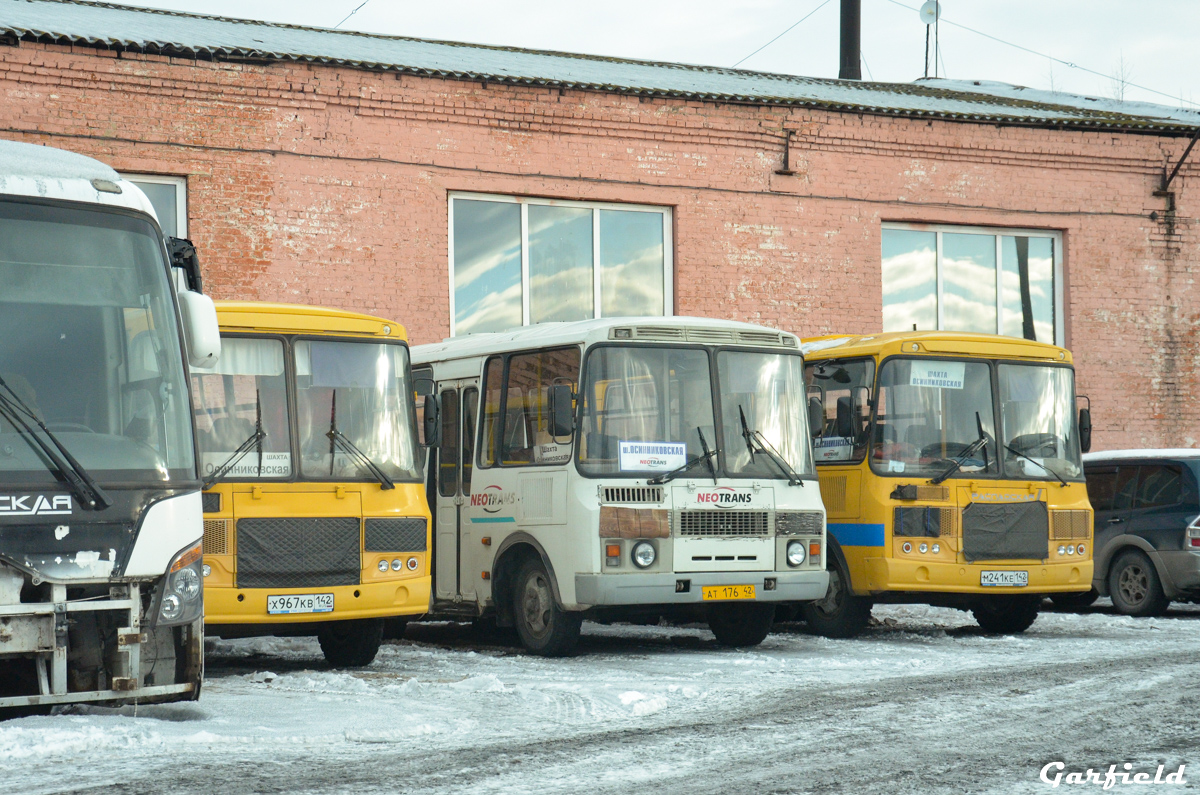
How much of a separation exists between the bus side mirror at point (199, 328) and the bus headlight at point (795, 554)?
18.2ft

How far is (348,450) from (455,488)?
2.44 m

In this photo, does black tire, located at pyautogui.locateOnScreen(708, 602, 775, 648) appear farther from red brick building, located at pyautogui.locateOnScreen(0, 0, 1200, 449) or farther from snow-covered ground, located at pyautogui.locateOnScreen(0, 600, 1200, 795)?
red brick building, located at pyautogui.locateOnScreen(0, 0, 1200, 449)

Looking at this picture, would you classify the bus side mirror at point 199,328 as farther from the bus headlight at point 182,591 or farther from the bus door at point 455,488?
the bus door at point 455,488

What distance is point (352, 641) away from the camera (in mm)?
11242

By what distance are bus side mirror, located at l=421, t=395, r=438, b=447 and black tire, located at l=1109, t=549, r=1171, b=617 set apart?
818 cm

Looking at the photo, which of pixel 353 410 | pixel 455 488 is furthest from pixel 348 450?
pixel 455 488

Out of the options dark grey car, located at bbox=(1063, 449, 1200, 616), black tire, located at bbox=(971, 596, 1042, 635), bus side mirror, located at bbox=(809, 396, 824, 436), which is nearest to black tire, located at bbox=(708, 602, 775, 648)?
bus side mirror, located at bbox=(809, 396, 824, 436)

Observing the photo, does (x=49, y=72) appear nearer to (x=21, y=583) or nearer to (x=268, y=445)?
(x=268, y=445)

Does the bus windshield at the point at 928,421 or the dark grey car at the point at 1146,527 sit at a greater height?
the bus windshield at the point at 928,421

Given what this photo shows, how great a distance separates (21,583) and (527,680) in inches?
157

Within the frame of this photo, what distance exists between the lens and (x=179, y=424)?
301 inches

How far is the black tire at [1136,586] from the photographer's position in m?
15.4

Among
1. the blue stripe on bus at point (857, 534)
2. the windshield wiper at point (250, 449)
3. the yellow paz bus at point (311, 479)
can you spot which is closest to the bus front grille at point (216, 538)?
the yellow paz bus at point (311, 479)

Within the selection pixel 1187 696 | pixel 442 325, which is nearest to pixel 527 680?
pixel 1187 696
